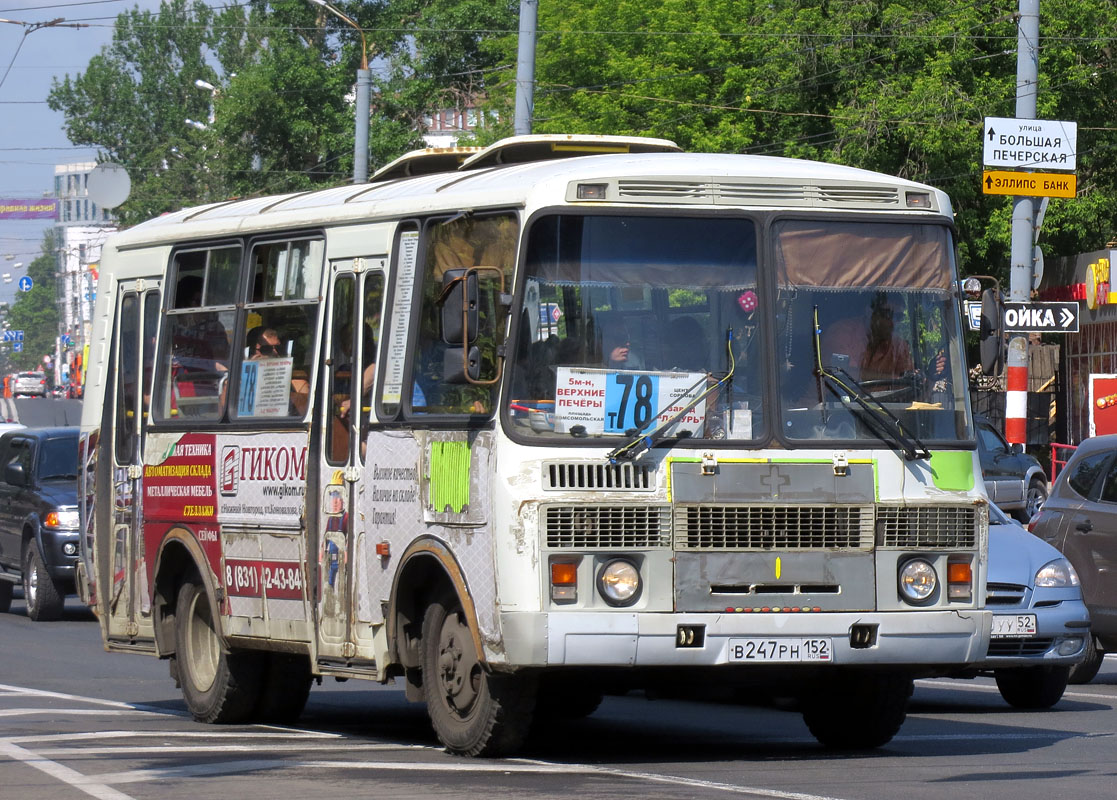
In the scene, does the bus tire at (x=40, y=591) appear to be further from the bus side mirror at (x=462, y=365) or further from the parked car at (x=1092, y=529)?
the bus side mirror at (x=462, y=365)

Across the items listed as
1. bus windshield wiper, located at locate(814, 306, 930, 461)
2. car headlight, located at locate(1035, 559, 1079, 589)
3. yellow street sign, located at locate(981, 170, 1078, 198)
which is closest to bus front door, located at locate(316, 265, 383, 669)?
bus windshield wiper, located at locate(814, 306, 930, 461)

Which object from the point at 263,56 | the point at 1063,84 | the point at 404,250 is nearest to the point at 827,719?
the point at 404,250

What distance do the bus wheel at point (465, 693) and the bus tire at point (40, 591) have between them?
13.5 m

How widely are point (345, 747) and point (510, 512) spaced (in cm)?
204

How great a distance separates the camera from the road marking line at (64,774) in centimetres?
884

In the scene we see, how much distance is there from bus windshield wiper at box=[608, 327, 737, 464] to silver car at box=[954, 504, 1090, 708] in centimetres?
394

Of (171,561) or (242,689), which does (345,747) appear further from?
(171,561)

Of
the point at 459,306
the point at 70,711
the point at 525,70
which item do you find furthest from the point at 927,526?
the point at 525,70

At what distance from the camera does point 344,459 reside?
11062 mm

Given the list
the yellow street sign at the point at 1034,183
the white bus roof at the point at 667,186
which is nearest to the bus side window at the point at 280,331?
the white bus roof at the point at 667,186

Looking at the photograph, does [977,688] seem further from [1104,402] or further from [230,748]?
[1104,402]

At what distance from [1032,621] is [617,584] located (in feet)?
15.2

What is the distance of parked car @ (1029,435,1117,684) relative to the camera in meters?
15.0

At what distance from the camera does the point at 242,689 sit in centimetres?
1236
